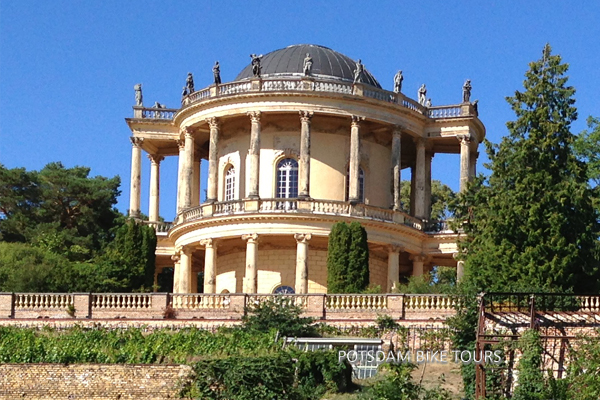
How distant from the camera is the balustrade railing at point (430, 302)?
159 feet

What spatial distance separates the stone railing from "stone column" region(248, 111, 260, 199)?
2.51 feet

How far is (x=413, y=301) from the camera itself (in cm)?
4869

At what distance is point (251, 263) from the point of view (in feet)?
192

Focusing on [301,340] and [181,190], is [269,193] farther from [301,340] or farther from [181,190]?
[301,340]

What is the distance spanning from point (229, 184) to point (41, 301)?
602 inches

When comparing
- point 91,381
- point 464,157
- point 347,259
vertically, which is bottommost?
point 91,381

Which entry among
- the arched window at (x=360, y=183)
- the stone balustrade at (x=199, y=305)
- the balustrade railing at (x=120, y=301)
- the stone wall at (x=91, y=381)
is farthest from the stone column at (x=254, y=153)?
the stone wall at (x=91, y=381)

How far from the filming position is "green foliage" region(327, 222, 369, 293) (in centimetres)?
5547

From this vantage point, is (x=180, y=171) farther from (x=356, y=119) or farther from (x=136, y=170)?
(x=356, y=119)

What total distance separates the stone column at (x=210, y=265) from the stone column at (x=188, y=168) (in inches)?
125

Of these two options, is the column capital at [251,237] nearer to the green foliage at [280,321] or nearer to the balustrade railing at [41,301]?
the balustrade railing at [41,301]

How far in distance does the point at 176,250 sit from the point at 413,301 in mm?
17065

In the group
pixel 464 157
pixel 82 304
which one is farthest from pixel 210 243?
pixel 464 157

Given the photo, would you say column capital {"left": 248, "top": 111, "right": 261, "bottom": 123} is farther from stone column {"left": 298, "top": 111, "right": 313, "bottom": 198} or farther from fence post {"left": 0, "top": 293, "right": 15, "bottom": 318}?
fence post {"left": 0, "top": 293, "right": 15, "bottom": 318}
